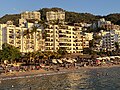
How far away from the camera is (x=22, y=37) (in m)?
110

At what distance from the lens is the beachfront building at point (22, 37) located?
10725 cm

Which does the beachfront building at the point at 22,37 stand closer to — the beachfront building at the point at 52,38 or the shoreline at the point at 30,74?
the beachfront building at the point at 52,38

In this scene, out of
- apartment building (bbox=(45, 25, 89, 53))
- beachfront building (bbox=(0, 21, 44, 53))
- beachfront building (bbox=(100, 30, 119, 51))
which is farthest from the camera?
beachfront building (bbox=(100, 30, 119, 51))

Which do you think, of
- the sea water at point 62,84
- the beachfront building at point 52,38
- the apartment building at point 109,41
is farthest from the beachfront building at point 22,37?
the apartment building at point 109,41

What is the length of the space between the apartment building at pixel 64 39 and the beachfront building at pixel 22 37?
4009 mm

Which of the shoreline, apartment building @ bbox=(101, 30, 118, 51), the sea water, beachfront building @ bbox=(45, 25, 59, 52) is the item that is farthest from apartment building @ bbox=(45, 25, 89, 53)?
the sea water

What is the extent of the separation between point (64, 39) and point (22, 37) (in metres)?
19.5

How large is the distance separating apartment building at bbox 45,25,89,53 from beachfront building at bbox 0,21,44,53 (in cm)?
401

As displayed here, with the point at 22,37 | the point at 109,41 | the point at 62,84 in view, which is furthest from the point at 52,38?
the point at 62,84

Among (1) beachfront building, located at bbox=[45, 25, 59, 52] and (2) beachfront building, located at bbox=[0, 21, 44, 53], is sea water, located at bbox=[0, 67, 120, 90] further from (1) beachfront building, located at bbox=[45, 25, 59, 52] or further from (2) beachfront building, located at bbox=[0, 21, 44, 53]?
(1) beachfront building, located at bbox=[45, 25, 59, 52]

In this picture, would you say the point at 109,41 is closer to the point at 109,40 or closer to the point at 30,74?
the point at 109,40

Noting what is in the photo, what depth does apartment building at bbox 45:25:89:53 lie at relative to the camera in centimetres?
11919

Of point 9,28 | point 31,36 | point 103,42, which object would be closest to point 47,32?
point 31,36

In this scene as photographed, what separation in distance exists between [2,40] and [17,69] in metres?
30.1
